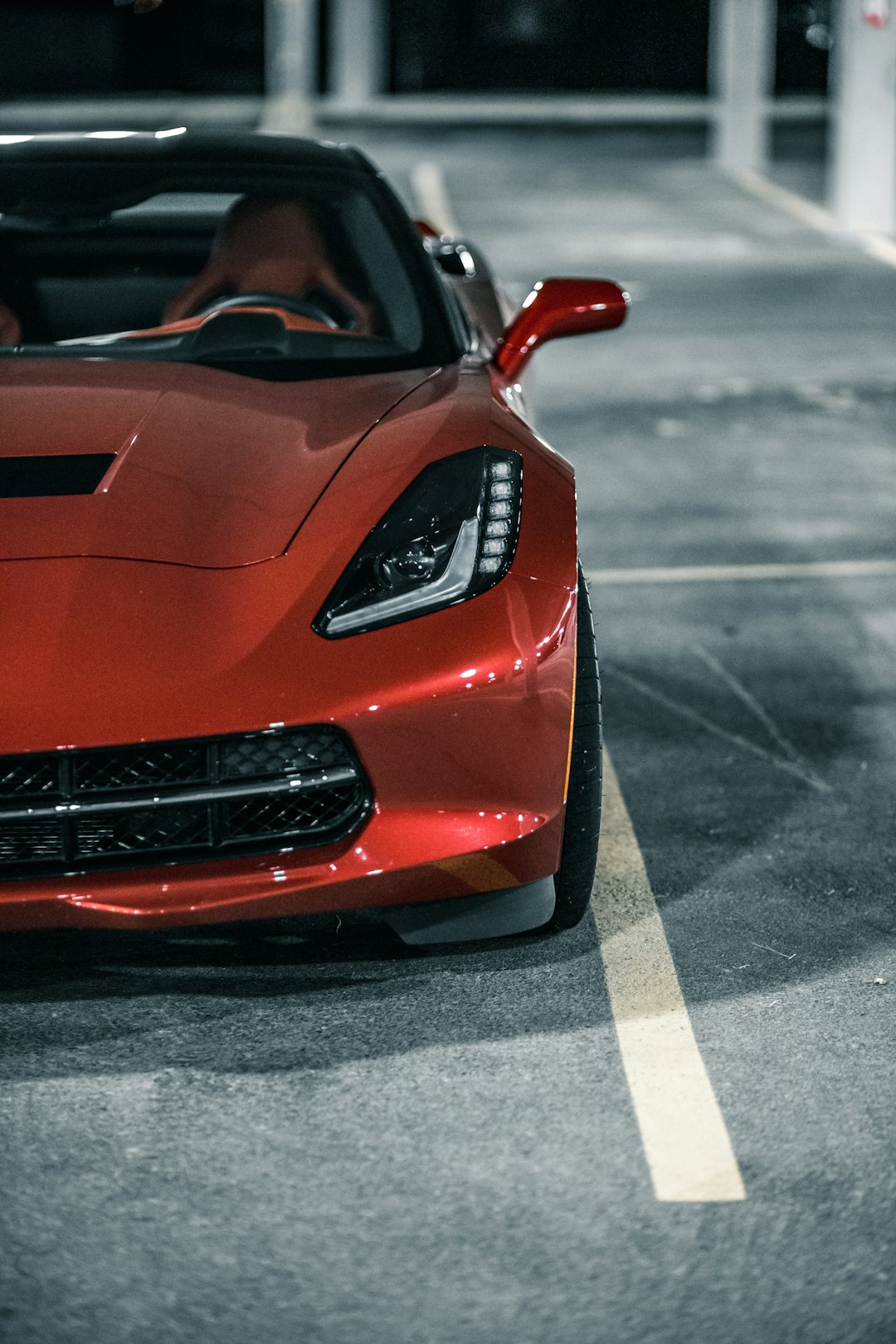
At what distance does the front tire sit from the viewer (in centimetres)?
290

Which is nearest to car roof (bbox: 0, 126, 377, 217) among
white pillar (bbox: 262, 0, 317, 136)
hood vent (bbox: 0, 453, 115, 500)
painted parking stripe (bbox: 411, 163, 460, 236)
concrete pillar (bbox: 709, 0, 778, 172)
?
hood vent (bbox: 0, 453, 115, 500)

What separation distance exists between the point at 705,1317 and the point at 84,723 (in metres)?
1.18

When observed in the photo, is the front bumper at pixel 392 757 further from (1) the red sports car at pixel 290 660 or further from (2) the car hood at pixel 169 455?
(2) the car hood at pixel 169 455

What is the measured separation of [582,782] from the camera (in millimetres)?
2898

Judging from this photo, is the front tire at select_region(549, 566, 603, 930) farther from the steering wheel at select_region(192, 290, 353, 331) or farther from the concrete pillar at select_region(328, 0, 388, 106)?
the concrete pillar at select_region(328, 0, 388, 106)

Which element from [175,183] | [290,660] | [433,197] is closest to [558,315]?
[175,183]

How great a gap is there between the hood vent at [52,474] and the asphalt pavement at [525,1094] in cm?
76

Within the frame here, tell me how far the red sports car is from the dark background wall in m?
38.8

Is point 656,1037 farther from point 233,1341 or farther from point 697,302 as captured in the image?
point 697,302

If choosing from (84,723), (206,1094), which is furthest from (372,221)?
(206,1094)

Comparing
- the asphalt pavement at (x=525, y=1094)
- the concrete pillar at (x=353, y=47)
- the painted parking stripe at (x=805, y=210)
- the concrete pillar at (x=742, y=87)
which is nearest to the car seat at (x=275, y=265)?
the asphalt pavement at (x=525, y=1094)

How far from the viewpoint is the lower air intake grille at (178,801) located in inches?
102

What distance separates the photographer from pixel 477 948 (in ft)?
10.1

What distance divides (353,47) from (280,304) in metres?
34.5
